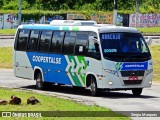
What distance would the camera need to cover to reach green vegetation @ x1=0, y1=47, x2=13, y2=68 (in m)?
39.9

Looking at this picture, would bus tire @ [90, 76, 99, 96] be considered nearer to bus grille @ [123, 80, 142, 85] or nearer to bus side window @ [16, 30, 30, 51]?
bus grille @ [123, 80, 142, 85]

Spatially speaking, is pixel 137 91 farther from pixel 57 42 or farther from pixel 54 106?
pixel 54 106

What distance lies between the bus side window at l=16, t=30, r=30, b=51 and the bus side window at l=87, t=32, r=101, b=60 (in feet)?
16.1

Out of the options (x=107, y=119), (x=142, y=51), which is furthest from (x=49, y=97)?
(x=107, y=119)

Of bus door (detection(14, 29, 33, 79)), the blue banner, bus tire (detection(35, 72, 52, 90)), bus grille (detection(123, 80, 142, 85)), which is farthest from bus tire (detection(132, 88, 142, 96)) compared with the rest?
bus door (detection(14, 29, 33, 79))

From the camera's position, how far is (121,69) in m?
23.2

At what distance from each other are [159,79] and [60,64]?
872cm

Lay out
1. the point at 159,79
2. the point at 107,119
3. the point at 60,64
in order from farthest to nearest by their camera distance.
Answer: the point at 159,79, the point at 60,64, the point at 107,119

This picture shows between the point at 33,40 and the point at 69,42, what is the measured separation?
2851 mm

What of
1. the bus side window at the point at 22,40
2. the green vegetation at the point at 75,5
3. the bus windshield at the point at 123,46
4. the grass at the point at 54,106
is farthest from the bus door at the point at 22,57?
the green vegetation at the point at 75,5

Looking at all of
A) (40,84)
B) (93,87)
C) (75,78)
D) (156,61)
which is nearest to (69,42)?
(75,78)

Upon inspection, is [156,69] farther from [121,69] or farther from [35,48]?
[121,69]

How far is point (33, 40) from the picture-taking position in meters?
27.6

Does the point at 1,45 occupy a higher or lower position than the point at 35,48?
lower
